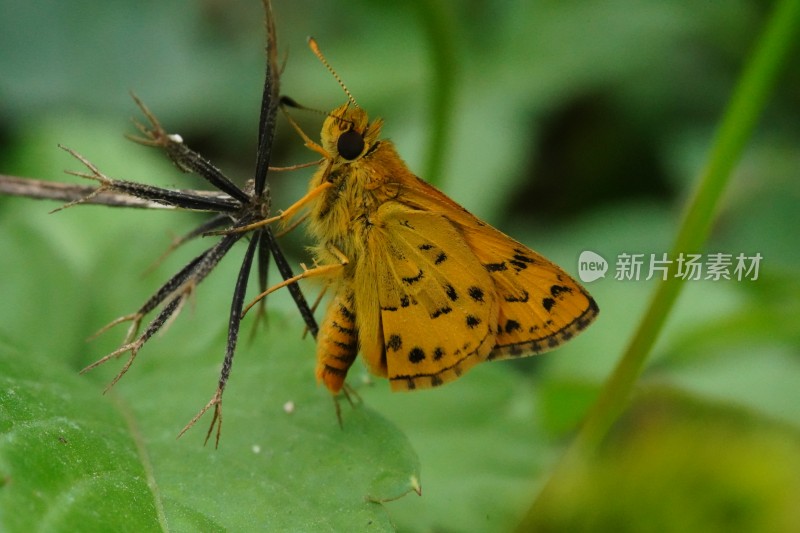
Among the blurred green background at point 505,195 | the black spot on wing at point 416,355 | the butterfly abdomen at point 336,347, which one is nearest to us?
the butterfly abdomen at point 336,347

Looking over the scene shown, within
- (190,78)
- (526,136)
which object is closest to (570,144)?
(526,136)

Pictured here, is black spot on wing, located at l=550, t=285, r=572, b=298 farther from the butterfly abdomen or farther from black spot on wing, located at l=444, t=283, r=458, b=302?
the butterfly abdomen

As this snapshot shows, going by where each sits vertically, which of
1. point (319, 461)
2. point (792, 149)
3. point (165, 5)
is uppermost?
point (792, 149)

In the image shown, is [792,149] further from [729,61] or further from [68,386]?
[68,386]

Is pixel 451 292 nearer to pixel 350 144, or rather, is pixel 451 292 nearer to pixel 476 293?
pixel 476 293

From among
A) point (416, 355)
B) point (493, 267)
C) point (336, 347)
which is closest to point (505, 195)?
point (493, 267)

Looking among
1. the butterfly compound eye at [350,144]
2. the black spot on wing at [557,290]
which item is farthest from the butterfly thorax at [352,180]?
the black spot on wing at [557,290]

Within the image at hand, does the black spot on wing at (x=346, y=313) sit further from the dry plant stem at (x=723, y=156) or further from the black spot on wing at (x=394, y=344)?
the dry plant stem at (x=723, y=156)
